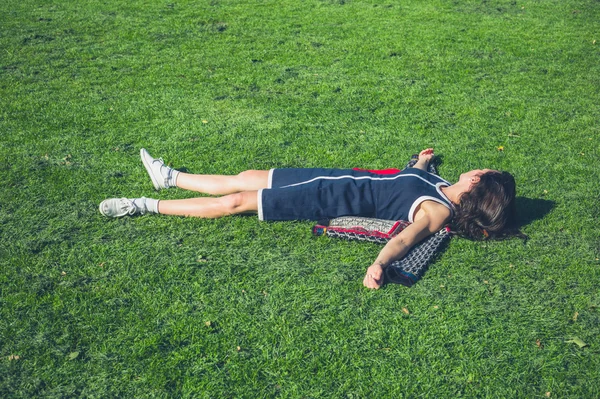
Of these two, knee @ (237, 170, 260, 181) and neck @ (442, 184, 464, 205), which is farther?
knee @ (237, 170, 260, 181)

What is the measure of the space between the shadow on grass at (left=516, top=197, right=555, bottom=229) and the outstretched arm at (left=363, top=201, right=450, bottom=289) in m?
1.03

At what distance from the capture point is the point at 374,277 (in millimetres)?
4785

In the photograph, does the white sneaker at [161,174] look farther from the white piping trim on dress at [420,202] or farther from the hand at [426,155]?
the hand at [426,155]

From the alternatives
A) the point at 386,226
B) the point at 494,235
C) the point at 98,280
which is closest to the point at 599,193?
the point at 494,235

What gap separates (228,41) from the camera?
416 inches

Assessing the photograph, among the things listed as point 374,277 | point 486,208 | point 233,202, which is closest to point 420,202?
point 486,208

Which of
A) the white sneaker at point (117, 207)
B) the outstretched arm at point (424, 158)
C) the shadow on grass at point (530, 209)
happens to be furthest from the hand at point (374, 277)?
the white sneaker at point (117, 207)

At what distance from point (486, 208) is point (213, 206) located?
2.53 m

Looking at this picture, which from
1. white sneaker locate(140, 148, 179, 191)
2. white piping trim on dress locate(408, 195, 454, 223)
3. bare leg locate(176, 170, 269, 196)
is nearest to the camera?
white piping trim on dress locate(408, 195, 454, 223)

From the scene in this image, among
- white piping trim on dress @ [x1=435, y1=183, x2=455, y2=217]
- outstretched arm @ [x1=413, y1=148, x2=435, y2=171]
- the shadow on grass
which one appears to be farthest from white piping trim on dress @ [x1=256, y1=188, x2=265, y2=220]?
the shadow on grass

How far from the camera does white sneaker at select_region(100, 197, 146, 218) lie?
5.59m

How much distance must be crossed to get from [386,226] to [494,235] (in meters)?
1.05

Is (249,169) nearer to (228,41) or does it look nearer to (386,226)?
(386,226)

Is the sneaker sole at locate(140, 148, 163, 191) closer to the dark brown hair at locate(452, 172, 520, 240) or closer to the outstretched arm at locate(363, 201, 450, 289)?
the outstretched arm at locate(363, 201, 450, 289)
